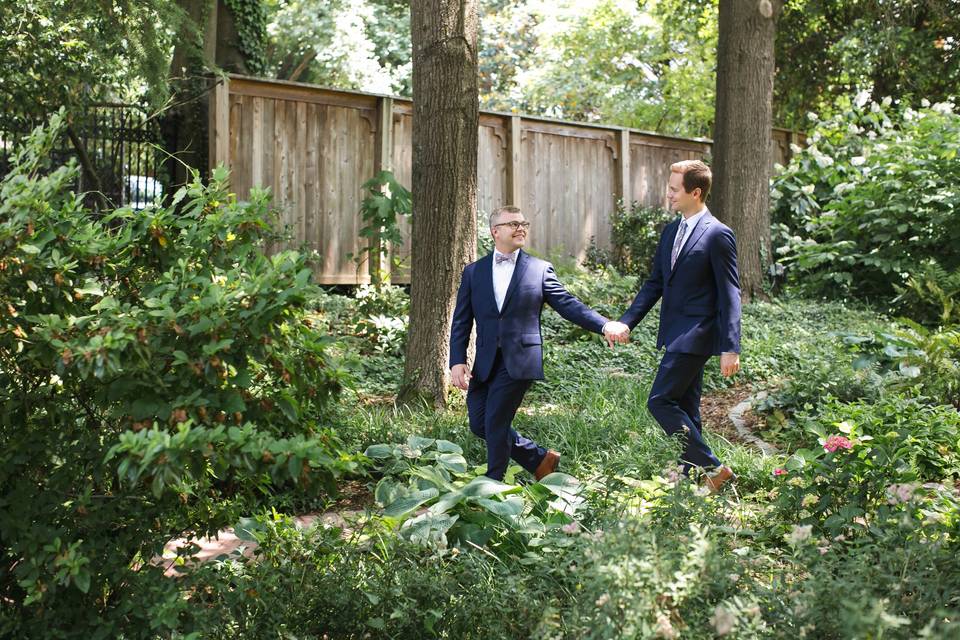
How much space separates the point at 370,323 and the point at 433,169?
96.5 inches

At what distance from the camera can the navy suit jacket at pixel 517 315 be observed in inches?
200

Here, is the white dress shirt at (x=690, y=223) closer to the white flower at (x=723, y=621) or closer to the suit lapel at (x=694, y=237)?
the suit lapel at (x=694, y=237)

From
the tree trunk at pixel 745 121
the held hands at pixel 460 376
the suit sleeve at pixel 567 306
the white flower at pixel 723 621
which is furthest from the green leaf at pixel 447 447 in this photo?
the tree trunk at pixel 745 121

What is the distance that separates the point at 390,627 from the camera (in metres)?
3.33

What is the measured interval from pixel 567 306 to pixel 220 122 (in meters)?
6.32

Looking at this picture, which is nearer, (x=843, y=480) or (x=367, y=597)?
(x=367, y=597)

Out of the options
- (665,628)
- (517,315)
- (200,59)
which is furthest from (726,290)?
(200,59)

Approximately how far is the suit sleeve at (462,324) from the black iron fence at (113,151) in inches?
244

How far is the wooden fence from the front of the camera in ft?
35.0

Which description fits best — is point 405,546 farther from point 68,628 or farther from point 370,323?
point 370,323

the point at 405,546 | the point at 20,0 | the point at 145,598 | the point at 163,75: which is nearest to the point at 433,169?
the point at 163,75

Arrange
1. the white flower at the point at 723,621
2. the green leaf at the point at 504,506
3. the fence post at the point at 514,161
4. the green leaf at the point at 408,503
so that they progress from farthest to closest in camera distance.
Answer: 1. the fence post at the point at 514,161
2. the green leaf at the point at 408,503
3. the green leaf at the point at 504,506
4. the white flower at the point at 723,621

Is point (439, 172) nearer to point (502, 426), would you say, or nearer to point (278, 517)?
point (502, 426)

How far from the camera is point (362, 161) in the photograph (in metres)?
11.6
